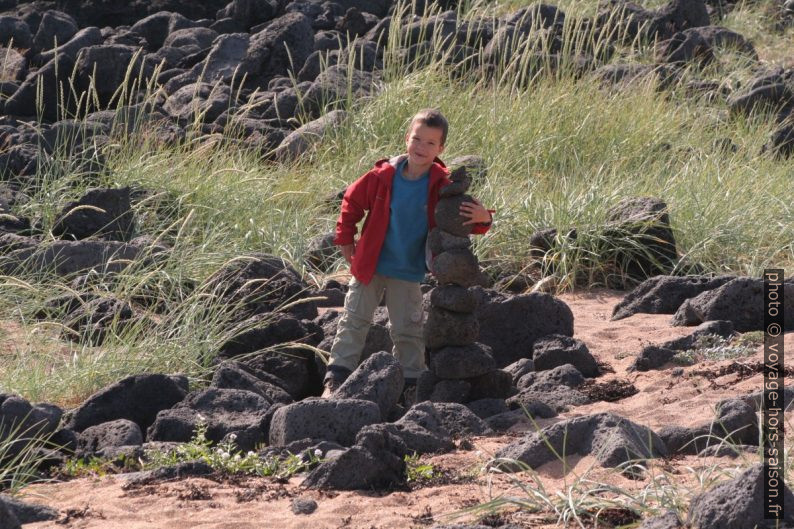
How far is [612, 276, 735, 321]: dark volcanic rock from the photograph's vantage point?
25.5 ft

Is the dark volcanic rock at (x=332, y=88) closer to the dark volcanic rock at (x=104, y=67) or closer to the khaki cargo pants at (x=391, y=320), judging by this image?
the dark volcanic rock at (x=104, y=67)

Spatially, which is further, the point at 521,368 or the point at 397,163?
the point at 521,368

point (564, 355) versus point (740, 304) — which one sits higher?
point (740, 304)

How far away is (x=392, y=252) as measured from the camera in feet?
20.6

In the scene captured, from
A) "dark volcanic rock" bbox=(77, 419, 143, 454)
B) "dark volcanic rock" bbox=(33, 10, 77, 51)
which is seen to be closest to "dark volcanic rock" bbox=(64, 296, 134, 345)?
"dark volcanic rock" bbox=(77, 419, 143, 454)

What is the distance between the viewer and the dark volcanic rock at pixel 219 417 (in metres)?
5.26

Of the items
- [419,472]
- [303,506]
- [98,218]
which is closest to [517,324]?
[419,472]

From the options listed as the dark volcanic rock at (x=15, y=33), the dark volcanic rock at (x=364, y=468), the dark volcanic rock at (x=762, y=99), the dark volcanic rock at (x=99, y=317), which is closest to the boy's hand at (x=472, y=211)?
the dark volcanic rock at (x=364, y=468)

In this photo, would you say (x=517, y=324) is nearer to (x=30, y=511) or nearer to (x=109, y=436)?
(x=109, y=436)

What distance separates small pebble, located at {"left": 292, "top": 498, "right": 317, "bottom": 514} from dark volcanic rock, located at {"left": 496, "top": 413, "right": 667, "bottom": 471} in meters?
0.73

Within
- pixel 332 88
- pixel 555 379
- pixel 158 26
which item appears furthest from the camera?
pixel 158 26

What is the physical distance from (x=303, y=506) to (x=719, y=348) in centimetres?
289

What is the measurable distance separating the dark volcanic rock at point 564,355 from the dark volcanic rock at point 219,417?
152 centimetres

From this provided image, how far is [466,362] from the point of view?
5992 millimetres
